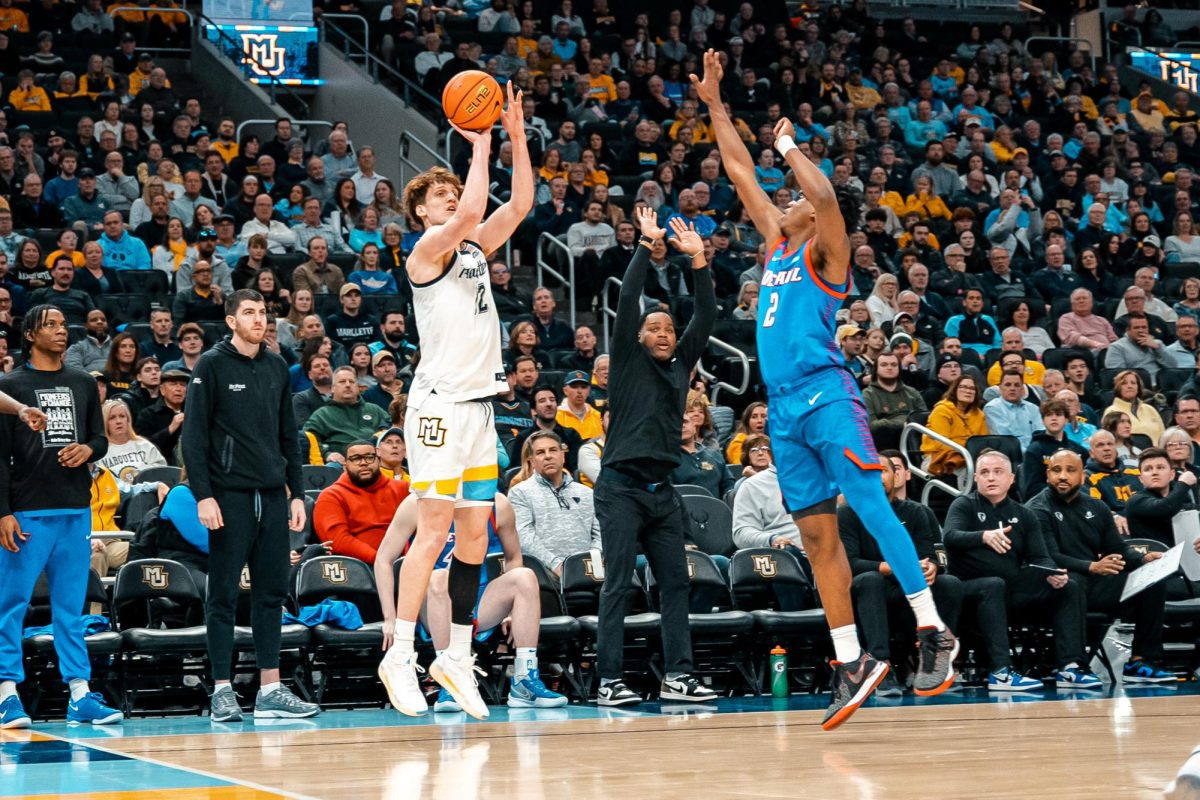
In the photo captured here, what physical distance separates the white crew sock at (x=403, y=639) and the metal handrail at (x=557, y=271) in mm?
8132

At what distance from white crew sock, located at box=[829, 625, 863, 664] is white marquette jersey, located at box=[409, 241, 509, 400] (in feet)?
5.45

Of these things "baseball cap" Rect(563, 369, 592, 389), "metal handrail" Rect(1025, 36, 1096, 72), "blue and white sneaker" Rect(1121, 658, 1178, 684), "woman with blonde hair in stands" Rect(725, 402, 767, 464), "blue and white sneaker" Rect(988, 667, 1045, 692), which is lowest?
"blue and white sneaker" Rect(1121, 658, 1178, 684)

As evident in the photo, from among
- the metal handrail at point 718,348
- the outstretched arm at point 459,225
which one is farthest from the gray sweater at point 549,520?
the metal handrail at point 718,348

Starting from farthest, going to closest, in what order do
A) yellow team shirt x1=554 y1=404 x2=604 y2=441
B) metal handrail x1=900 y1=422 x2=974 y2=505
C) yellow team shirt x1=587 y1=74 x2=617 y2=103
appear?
yellow team shirt x1=587 y1=74 x2=617 y2=103
metal handrail x1=900 y1=422 x2=974 y2=505
yellow team shirt x1=554 y1=404 x2=604 y2=441

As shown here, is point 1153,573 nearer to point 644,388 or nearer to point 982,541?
point 982,541

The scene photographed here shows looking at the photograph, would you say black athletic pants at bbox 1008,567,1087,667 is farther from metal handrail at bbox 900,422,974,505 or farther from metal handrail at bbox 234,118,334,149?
metal handrail at bbox 234,118,334,149

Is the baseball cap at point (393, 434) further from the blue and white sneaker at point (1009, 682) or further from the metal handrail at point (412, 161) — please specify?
the metal handrail at point (412, 161)

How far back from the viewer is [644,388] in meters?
7.83

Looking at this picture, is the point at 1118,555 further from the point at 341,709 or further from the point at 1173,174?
the point at 1173,174

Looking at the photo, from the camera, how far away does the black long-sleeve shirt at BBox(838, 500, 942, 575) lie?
881 centimetres

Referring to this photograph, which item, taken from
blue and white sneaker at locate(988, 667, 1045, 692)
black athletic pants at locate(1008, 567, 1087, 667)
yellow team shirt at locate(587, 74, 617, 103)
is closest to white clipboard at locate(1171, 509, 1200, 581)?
black athletic pants at locate(1008, 567, 1087, 667)

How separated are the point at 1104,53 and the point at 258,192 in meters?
15.2

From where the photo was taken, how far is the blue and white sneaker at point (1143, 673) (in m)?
9.41

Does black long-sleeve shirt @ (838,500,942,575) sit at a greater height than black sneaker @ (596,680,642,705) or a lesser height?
greater
